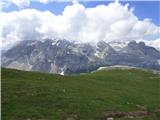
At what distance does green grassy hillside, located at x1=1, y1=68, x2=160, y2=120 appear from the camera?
45156 millimetres

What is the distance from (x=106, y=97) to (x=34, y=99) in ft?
46.5

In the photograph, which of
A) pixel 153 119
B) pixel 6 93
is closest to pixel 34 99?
pixel 6 93

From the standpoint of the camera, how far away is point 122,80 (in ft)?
286

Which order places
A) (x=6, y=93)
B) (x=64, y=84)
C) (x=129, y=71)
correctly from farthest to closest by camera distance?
(x=129, y=71)
(x=64, y=84)
(x=6, y=93)

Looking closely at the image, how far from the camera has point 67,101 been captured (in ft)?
169

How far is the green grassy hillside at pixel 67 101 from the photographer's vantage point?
45.2m

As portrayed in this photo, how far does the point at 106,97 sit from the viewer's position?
58.7 metres

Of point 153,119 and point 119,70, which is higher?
point 119,70

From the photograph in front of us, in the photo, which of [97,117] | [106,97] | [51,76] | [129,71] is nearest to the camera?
[97,117]

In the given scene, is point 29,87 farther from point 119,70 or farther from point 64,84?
point 119,70

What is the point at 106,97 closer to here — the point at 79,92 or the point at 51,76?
the point at 79,92

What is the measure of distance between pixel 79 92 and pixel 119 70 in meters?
51.3

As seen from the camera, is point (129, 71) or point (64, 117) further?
point (129, 71)

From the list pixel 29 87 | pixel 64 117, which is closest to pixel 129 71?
pixel 29 87
